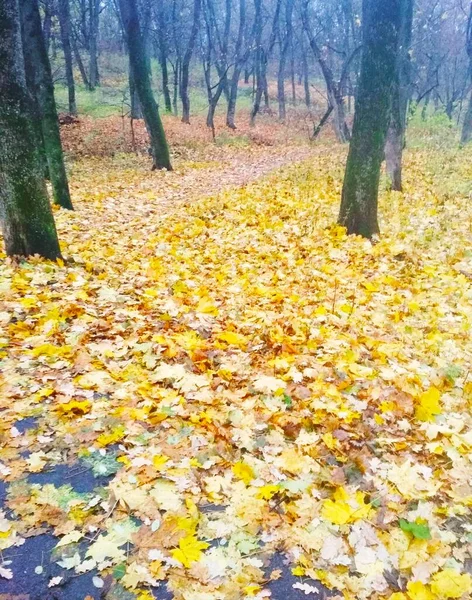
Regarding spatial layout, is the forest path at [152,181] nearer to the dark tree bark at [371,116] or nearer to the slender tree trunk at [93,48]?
the dark tree bark at [371,116]

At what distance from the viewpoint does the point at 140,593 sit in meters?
2.24

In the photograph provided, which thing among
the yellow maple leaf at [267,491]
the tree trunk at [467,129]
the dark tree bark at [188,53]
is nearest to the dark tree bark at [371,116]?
the yellow maple leaf at [267,491]

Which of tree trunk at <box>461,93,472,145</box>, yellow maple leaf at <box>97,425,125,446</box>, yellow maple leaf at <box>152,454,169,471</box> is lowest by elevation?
yellow maple leaf at <box>152,454,169,471</box>

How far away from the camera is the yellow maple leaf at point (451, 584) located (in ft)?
7.54

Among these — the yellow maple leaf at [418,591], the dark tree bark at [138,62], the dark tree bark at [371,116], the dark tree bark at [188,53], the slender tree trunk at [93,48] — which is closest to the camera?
the yellow maple leaf at [418,591]

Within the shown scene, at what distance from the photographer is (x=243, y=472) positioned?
9.78ft

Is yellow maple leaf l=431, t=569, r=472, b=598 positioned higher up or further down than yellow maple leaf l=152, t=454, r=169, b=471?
further down

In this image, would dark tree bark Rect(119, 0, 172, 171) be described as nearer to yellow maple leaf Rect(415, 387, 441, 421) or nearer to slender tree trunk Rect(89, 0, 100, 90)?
yellow maple leaf Rect(415, 387, 441, 421)

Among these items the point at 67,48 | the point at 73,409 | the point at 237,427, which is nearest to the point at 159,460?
the point at 237,427

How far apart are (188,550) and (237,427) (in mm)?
1063

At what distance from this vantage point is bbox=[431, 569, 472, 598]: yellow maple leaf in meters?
2.30

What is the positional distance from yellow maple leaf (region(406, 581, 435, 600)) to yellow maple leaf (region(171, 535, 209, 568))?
982mm

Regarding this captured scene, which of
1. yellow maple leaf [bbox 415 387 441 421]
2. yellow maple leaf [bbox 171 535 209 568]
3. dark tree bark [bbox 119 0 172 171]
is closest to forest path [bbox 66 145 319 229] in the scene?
dark tree bark [bbox 119 0 172 171]

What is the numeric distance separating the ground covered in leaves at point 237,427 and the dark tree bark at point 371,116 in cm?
116
